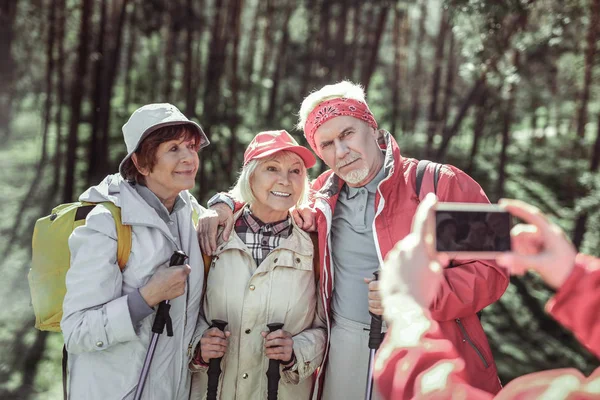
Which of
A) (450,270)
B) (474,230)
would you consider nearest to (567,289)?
(474,230)

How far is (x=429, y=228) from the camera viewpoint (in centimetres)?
136

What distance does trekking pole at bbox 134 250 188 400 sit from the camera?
8.63 feet

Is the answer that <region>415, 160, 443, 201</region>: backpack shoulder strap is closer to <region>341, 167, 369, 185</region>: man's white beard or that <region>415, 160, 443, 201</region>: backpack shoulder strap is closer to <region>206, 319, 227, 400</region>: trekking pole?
<region>341, 167, 369, 185</region>: man's white beard

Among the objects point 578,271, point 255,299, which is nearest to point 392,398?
point 578,271

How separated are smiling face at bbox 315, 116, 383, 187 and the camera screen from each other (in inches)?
70.3

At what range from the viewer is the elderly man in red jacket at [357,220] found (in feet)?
9.36

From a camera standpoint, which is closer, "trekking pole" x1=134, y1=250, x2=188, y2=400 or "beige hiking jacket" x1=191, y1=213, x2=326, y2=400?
"trekking pole" x1=134, y1=250, x2=188, y2=400

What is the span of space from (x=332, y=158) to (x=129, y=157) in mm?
1204

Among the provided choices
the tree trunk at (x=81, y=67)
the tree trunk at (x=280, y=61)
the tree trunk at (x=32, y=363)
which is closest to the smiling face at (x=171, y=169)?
the tree trunk at (x=32, y=363)

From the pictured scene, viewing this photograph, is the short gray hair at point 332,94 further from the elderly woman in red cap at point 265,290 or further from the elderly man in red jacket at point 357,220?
the elderly woman in red cap at point 265,290

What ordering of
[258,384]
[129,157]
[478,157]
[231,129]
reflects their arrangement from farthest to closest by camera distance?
1. [478,157]
2. [231,129]
3. [258,384]
4. [129,157]

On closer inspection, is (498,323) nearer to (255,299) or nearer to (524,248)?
(255,299)

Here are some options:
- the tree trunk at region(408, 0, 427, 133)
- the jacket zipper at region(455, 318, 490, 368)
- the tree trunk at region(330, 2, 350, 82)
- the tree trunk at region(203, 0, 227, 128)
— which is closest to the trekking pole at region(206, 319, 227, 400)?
the jacket zipper at region(455, 318, 490, 368)

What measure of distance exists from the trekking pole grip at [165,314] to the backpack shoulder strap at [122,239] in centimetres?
23
